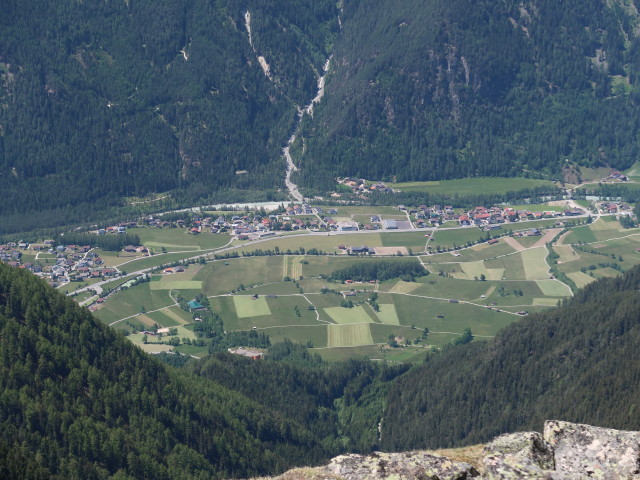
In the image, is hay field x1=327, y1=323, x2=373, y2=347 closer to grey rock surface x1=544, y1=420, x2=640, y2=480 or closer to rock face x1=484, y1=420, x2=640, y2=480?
rock face x1=484, y1=420, x2=640, y2=480

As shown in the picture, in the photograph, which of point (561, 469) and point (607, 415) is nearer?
point (561, 469)

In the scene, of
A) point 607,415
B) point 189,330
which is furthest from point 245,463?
point 189,330

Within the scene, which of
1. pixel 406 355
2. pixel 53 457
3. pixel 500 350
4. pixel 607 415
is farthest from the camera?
pixel 406 355

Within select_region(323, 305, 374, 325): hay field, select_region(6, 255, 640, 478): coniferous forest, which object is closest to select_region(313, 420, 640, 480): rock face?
select_region(6, 255, 640, 478): coniferous forest

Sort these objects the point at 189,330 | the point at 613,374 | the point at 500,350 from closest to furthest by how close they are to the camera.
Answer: the point at 613,374, the point at 500,350, the point at 189,330

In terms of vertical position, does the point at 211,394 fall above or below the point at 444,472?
below

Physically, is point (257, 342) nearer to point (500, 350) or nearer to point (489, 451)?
point (500, 350)
